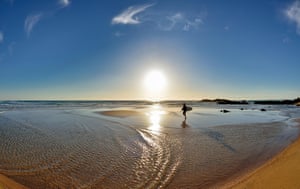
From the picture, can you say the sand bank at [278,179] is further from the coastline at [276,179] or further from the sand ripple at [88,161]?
the sand ripple at [88,161]

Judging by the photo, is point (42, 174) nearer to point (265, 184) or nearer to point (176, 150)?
point (176, 150)

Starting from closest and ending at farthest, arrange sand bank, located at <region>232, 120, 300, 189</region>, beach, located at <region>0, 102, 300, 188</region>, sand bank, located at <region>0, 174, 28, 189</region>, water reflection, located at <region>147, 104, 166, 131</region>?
sand bank, located at <region>232, 120, 300, 189</region>
sand bank, located at <region>0, 174, 28, 189</region>
beach, located at <region>0, 102, 300, 188</region>
water reflection, located at <region>147, 104, 166, 131</region>

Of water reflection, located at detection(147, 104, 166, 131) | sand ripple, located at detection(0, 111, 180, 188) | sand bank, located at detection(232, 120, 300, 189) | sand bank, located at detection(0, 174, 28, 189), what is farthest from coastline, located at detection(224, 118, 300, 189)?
water reflection, located at detection(147, 104, 166, 131)

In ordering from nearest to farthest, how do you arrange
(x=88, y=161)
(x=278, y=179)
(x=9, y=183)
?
(x=278, y=179), (x=9, y=183), (x=88, y=161)

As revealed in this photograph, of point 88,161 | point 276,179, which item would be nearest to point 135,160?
point 88,161

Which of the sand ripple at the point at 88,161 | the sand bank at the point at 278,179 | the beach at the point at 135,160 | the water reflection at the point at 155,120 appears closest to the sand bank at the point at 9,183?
the beach at the point at 135,160

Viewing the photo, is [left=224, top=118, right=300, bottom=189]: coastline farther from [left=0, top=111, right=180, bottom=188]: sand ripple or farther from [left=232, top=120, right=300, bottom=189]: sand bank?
[left=0, top=111, right=180, bottom=188]: sand ripple

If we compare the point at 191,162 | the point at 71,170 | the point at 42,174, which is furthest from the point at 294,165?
the point at 42,174

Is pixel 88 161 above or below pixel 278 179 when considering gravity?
below

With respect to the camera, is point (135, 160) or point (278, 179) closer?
point (278, 179)

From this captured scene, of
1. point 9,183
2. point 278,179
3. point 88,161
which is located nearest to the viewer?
point 278,179

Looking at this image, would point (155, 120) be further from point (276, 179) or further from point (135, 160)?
point (276, 179)

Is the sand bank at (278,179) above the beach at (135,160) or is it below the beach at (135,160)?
above

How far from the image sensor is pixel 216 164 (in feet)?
27.6
